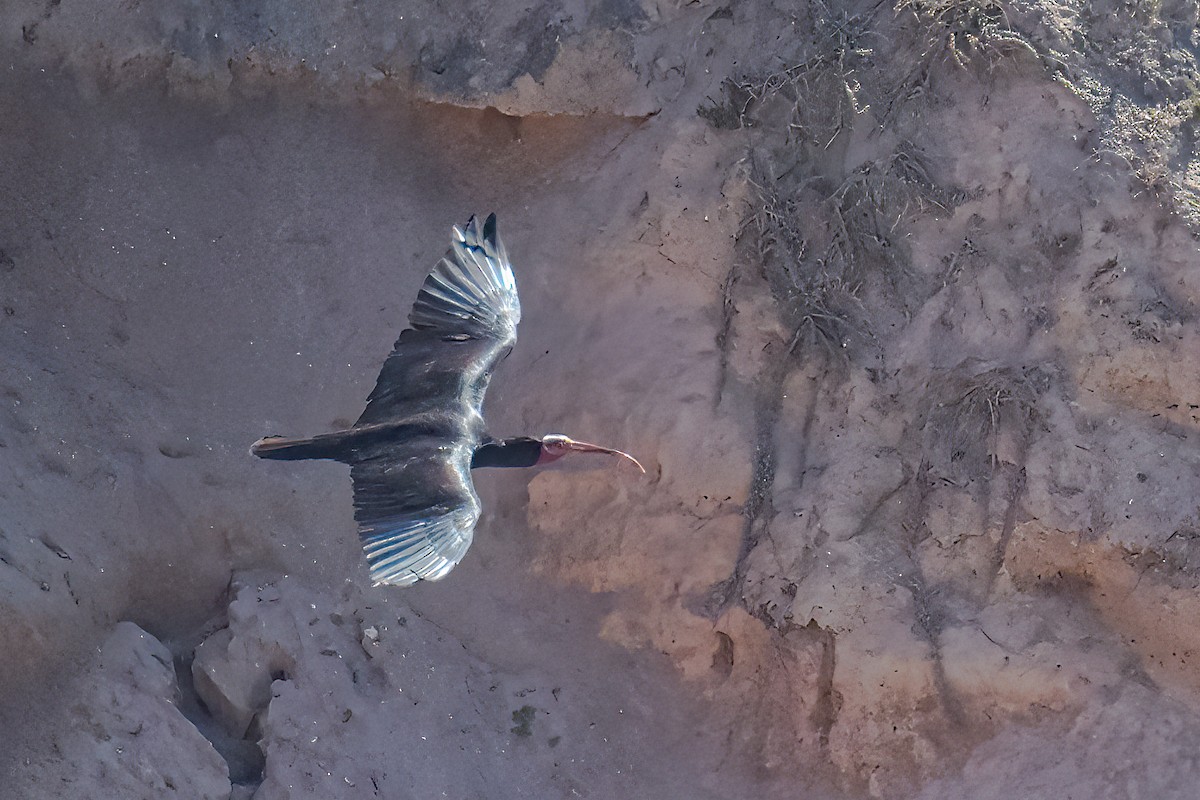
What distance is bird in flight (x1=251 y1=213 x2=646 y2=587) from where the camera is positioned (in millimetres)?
5852

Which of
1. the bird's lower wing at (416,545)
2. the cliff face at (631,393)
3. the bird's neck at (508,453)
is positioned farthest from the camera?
the cliff face at (631,393)

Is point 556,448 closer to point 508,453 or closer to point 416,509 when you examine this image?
point 508,453

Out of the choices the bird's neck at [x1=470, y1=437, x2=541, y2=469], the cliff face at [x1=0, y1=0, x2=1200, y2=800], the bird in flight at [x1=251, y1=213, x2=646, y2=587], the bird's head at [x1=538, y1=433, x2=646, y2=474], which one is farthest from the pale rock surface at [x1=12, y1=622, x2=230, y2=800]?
the bird's head at [x1=538, y1=433, x2=646, y2=474]

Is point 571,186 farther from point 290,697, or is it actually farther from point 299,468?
point 290,697

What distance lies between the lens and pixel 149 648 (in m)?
6.88

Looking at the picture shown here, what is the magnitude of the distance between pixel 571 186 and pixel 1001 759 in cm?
412

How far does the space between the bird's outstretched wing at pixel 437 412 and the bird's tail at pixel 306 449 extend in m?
0.14

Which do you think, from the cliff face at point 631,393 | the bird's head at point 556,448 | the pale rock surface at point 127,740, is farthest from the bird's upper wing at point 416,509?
the pale rock surface at point 127,740

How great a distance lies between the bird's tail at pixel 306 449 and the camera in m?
6.30

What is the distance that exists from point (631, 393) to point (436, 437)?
5.62ft

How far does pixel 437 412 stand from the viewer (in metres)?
6.40

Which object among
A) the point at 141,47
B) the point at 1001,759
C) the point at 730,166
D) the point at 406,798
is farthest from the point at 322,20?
the point at 1001,759

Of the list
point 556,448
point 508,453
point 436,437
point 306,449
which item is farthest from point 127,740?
point 556,448

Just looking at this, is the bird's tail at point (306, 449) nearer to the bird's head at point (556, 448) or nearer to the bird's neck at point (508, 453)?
the bird's neck at point (508, 453)
